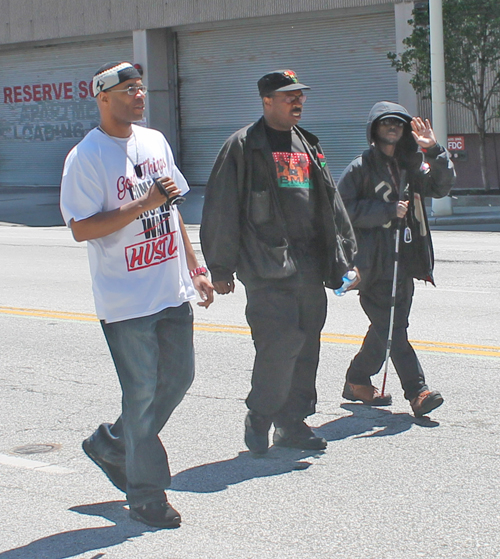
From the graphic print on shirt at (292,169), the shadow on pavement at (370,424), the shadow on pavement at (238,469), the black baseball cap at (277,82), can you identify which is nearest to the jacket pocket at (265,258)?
the graphic print on shirt at (292,169)

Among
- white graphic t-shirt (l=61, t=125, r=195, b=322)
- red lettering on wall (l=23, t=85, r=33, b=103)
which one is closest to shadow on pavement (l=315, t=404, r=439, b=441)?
white graphic t-shirt (l=61, t=125, r=195, b=322)

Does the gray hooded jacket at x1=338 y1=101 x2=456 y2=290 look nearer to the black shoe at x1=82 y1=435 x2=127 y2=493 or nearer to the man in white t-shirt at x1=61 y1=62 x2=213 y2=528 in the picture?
the man in white t-shirt at x1=61 y1=62 x2=213 y2=528

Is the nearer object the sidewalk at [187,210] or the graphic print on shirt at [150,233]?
the graphic print on shirt at [150,233]

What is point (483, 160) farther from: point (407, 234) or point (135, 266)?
point (135, 266)

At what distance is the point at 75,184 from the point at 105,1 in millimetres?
27354

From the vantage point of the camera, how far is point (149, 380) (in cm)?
419

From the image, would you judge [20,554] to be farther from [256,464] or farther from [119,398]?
[119,398]

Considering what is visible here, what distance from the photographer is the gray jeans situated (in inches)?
164

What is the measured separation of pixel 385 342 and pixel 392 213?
2.57ft

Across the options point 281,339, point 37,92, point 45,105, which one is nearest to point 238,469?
point 281,339

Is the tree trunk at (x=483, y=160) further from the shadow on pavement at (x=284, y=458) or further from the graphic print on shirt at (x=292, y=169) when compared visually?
the graphic print on shirt at (x=292, y=169)

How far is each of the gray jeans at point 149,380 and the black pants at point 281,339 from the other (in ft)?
2.58

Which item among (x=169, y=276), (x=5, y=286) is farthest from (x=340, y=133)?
(x=169, y=276)

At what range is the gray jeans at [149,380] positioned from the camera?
4.17m
